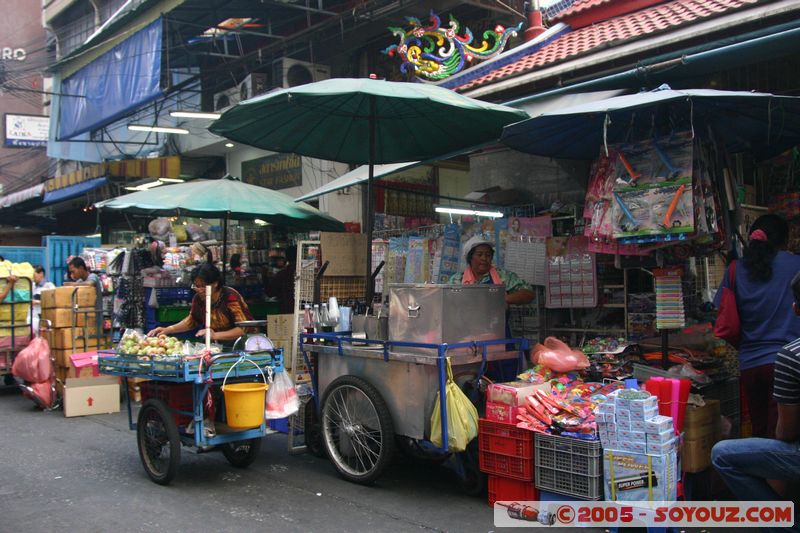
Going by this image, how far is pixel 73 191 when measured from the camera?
65.4 ft

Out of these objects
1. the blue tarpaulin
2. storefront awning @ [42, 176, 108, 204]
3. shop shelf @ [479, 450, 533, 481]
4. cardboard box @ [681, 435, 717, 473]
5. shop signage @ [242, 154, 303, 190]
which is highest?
the blue tarpaulin

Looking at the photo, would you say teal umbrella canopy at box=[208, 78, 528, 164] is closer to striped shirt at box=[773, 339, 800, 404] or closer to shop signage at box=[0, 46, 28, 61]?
striped shirt at box=[773, 339, 800, 404]

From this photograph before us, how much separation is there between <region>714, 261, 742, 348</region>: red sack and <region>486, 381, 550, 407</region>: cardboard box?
1312mm

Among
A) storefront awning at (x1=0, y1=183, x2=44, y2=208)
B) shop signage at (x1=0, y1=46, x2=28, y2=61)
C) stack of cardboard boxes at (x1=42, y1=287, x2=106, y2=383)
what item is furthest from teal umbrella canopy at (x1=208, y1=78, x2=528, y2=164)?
shop signage at (x1=0, y1=46, x2=28, y2=61)

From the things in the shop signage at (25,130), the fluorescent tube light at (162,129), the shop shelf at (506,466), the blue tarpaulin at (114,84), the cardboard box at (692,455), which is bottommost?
the shop shelf at (506,466)

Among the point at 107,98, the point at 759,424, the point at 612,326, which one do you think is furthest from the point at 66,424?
the point at 107,98

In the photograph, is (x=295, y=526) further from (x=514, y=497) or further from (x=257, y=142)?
(x=257, y=142)

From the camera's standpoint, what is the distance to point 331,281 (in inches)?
288

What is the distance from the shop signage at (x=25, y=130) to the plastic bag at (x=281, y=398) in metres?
25.1

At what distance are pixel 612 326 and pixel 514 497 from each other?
2511 mm

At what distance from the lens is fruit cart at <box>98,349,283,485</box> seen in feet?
18.1

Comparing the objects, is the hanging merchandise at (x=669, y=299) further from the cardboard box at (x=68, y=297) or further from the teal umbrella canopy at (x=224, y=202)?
the cardboard box at (x=68, y=297)

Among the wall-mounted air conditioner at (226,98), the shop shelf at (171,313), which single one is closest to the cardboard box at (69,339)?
the shop shelf at (171,313)

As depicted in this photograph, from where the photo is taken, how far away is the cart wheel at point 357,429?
5.36 meters
